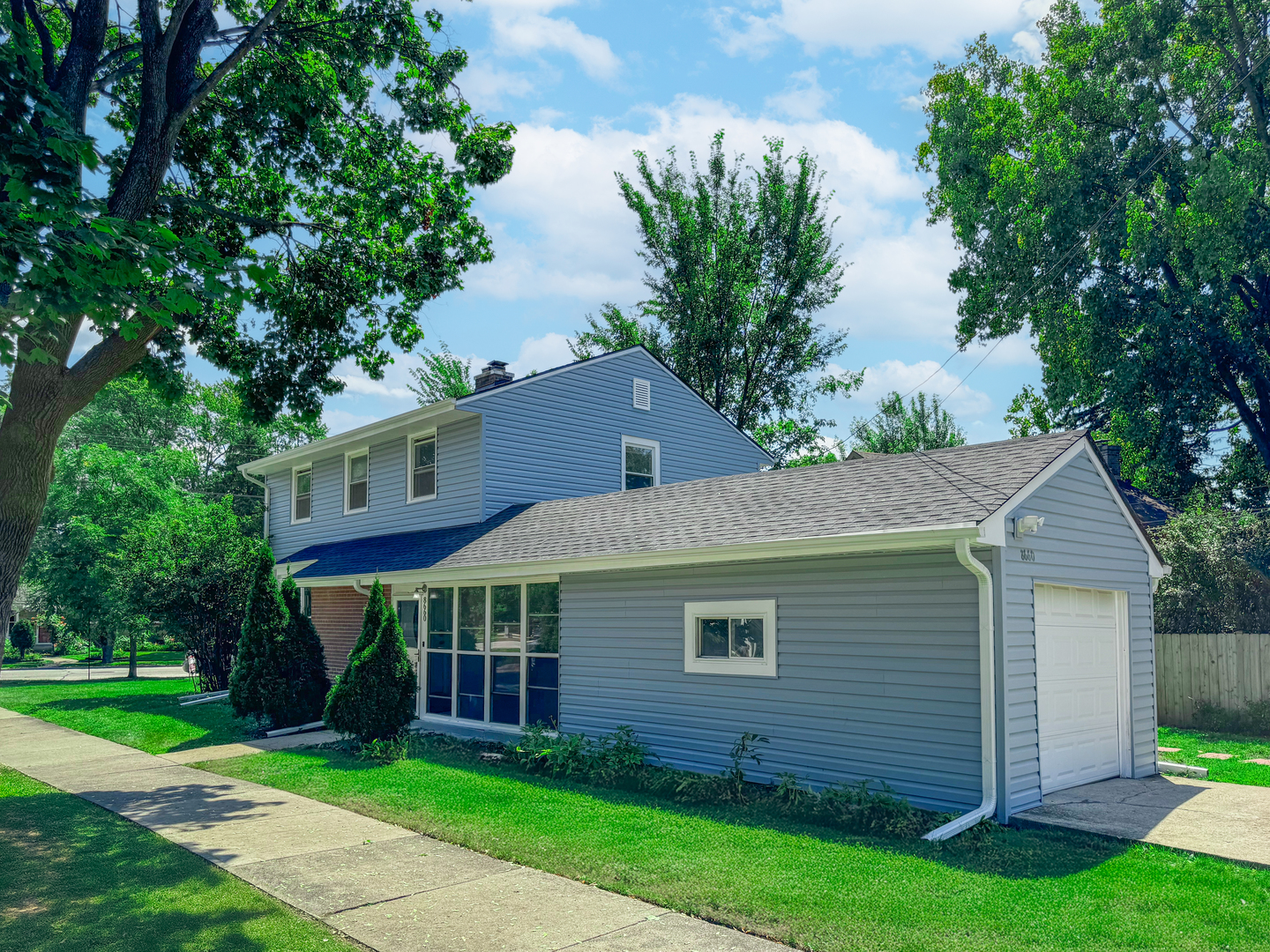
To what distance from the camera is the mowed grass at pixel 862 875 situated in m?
5.34

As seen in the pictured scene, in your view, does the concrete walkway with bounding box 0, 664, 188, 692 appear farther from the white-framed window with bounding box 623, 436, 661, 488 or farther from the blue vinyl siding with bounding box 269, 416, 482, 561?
the white-framed window with bounding box 623, 436, 661, 488

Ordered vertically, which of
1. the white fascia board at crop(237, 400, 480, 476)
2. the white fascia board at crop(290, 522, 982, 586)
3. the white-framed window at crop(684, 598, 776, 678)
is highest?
the white fascia board at crop(237, 400, 480, 476)

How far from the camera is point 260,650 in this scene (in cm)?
1495

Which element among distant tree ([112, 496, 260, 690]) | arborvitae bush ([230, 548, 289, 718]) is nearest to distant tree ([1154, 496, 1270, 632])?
arborvitae bush ([230, 548, 289, 718])

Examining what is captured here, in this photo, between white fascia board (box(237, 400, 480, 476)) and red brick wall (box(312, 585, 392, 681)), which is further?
red brick wall (box(312, 585, 392, 681))

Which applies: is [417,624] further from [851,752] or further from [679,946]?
[679,946]

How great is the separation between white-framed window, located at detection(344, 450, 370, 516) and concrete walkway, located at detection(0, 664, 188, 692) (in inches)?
441

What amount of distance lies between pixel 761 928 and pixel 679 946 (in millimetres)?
588

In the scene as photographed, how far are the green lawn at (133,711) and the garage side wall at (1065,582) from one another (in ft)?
37.7

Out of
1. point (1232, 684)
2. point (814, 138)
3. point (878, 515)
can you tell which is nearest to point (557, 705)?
point (878, 515)

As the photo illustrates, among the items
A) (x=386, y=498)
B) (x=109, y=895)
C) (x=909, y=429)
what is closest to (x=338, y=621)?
(x=386, y=498)

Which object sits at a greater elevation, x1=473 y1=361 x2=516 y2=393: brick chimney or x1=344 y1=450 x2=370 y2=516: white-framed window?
x1=473 y1=361 x2=516 y2=393: brick chimney

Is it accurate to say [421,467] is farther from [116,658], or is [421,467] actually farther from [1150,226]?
[116,658]

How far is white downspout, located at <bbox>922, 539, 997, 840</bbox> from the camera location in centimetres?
778
